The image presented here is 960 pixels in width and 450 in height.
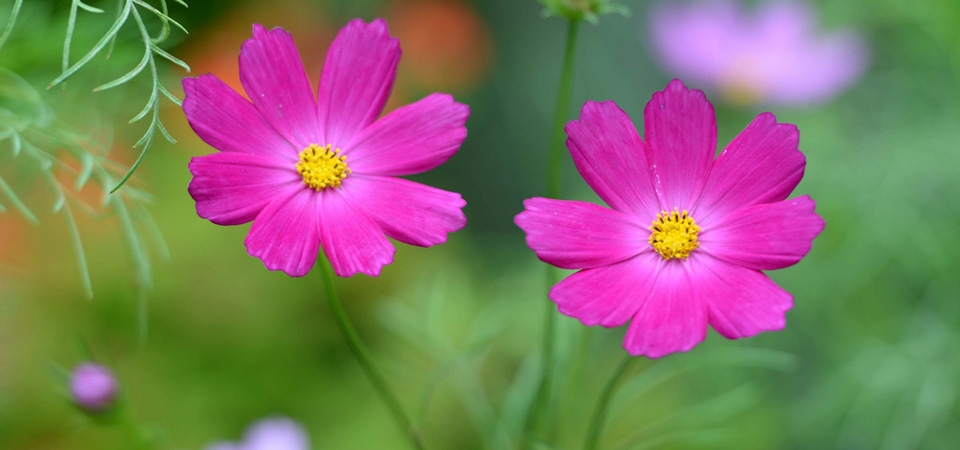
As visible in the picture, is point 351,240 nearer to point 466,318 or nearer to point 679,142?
point 679,142

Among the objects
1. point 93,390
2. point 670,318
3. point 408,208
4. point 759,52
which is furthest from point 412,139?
point 759,52

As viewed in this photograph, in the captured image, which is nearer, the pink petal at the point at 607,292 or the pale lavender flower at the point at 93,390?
the pink petal at the point at 607,292

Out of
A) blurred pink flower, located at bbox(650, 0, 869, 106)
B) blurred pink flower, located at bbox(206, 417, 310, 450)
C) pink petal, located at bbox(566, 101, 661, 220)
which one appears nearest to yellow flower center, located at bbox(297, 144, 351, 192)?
pink petal, located at bbox(566, 101, 661, 220)

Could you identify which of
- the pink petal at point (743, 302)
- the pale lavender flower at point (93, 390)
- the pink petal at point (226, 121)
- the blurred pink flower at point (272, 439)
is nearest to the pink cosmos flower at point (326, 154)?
the pink petal at point (226, 121)

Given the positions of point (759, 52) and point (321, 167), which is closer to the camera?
point (321, 167)

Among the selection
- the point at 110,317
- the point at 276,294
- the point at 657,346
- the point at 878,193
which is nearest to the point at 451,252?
the point at 276,294

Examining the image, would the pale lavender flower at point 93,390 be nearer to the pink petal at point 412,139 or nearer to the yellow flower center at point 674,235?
the pink petal at point 412,139
